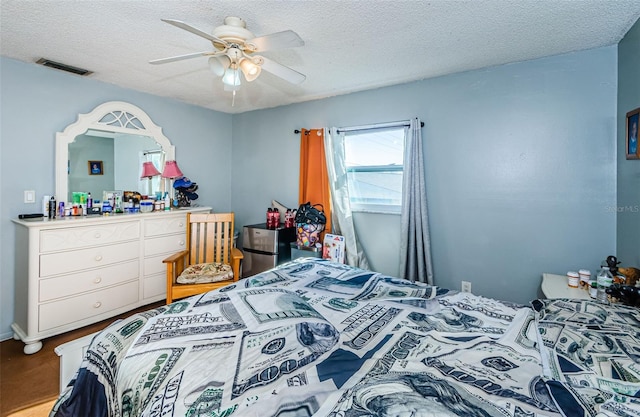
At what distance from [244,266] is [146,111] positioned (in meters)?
2.07

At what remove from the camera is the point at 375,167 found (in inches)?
127

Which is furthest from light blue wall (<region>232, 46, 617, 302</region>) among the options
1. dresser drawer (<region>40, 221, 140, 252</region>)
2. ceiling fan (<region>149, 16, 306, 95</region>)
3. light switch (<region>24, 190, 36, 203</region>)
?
light switch (<region>24, 190, 36, 203</region>)

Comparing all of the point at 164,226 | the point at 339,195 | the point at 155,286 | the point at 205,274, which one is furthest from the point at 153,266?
the point at 339,195

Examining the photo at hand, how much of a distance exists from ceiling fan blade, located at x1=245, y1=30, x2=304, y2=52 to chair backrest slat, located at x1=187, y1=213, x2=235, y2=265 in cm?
188

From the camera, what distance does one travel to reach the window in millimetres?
3090

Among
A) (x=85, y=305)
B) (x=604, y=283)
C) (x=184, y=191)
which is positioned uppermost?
(x=184, y=191)

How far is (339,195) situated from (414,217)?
0.86 meters

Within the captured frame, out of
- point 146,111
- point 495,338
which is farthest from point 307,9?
point 146,111

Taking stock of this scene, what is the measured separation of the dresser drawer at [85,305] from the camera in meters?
2.39

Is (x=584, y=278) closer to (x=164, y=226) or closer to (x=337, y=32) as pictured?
(x=337, y=32)

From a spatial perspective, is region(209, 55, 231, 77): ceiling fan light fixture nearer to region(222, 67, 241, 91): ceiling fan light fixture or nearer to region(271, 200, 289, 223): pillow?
region(222, 67, 241, 91): ceiling fan light fixture

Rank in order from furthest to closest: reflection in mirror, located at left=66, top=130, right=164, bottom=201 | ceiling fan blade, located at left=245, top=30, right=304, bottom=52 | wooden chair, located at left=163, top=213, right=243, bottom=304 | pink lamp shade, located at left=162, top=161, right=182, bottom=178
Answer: pink lamp shade, located at left=162, top=161, right=182, bottom=178 → wooden chair, located at left=163, top=213, right=243, bottom=304 → reflection in mirror, located at left=66, top=130, right=164, bottom=201 → ceiling fan blade, located at left=245, top=30, right=304, bottom=52

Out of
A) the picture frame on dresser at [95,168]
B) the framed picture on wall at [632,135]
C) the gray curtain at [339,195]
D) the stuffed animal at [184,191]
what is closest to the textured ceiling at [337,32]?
the framed picture on wall at [632,135]

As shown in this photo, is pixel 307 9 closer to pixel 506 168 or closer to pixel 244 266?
pixel 506 168
